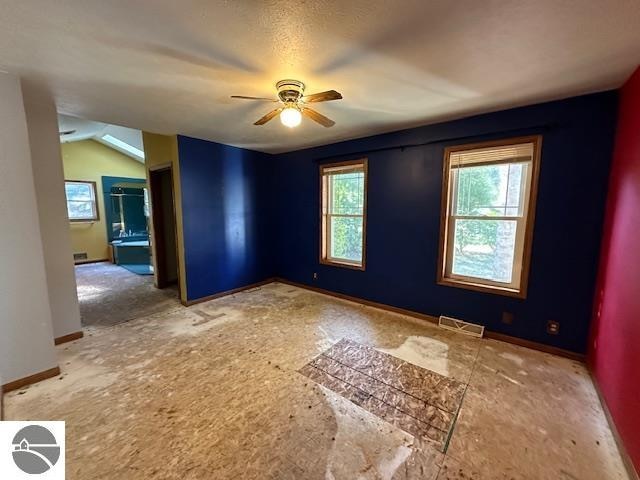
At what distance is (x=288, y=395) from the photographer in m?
2.03

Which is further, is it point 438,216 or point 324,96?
point 438,216

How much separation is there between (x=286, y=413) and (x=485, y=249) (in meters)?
2.67

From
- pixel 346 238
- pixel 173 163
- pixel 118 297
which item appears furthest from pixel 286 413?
pixel 118 297

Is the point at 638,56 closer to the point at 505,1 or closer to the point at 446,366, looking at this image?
the point at 505,1

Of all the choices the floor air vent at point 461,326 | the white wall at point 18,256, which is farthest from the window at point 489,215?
the white wall at point 18,256

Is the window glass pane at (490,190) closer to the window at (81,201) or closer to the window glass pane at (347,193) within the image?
the window glass pane at (347,193)

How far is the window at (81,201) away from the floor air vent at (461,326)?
8827 millimetres

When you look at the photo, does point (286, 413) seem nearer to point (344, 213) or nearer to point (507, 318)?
point (507, 318)

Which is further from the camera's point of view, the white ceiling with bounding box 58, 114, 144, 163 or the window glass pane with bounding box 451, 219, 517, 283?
the white ceiling with bounding box 58, 114, 144, 163

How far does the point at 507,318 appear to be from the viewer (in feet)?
9.33

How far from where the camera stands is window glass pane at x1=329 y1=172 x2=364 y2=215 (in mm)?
3971

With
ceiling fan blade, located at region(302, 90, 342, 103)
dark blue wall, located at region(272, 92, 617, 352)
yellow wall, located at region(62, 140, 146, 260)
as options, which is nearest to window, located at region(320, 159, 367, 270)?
dark blue wall, located at region(272, 92, 617, 352)

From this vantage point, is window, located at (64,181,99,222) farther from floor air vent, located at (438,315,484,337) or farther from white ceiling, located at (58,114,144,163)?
floor air vent, located at (438,315,484,337)

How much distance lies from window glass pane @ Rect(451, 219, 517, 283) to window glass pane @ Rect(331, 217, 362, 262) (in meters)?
1.37
